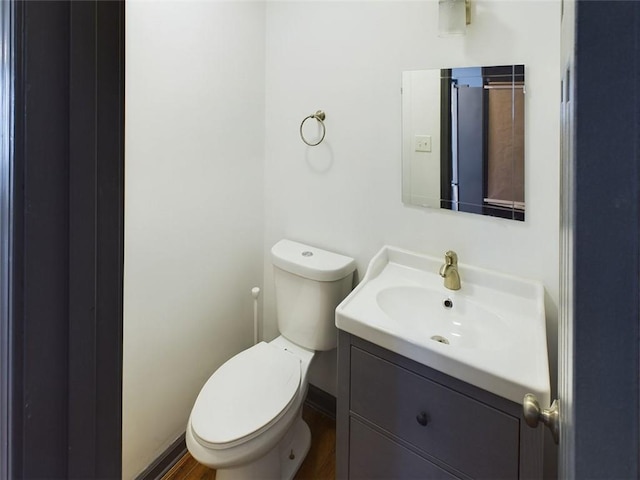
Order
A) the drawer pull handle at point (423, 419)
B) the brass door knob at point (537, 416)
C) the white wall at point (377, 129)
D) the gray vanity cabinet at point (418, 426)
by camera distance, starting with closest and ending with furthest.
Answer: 1. the brass door knob at point (537, 416)
2. the gray vanity cabinet at point (418, 426)
3. the drawer pull handle at point (423, 419)
4. the white wall at point (377, 129)

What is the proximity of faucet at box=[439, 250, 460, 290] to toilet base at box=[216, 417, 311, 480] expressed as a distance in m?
0.91

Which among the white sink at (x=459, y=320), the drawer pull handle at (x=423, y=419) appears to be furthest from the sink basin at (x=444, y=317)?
the drawer pull handle at (x=423, y=419)

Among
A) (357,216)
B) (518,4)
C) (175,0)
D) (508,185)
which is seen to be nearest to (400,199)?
(357,216)

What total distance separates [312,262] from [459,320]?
643 mm

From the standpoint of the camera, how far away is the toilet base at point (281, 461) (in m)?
1.44

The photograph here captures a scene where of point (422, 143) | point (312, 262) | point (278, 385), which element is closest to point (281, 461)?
point (278, 385)

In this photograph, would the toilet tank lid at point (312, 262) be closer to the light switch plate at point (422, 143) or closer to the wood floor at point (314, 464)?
the light switch plate at point (422, 143)

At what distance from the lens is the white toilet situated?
4.24ft

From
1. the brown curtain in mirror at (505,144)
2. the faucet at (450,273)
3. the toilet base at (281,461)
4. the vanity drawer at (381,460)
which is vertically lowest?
the toilet base at (281,461)

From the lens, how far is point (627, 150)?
31 cm

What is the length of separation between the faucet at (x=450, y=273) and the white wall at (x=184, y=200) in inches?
40.3

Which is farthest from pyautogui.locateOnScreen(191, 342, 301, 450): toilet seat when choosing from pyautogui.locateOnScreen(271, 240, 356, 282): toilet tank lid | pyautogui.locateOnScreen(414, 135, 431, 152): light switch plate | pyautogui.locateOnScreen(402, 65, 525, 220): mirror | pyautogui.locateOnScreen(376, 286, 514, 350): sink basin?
pyautogui.locateOnScreen(414, 135, 431, 152): light switch plate

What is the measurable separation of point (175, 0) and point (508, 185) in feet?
4.60

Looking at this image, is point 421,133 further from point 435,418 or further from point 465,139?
point 435,418
